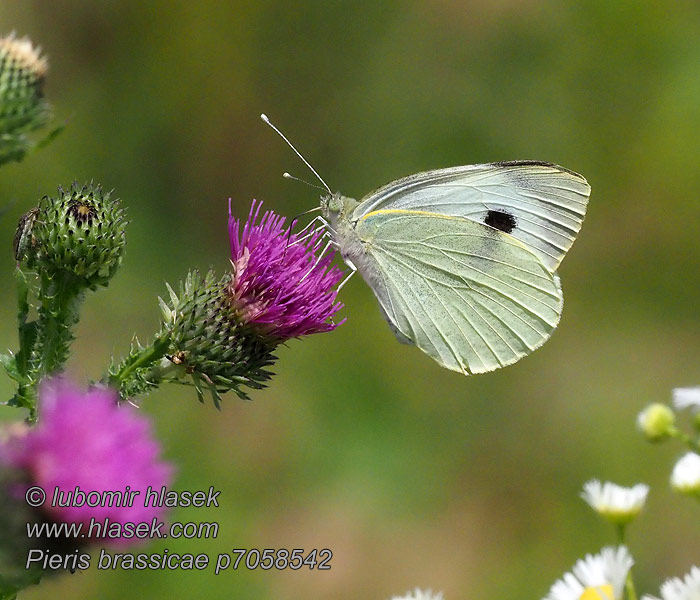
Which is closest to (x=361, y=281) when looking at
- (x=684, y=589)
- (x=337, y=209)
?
(x=337, y=209)

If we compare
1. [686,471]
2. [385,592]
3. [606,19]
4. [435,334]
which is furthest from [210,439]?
[606,19]

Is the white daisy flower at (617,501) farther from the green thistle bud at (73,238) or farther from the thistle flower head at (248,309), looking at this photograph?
the green thistle bud at (73,238)

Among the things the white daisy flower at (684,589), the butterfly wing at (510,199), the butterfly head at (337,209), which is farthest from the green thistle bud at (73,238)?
the white daisy flower at (684,589)

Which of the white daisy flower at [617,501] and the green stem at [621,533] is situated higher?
the white daisy flower at [617,501]

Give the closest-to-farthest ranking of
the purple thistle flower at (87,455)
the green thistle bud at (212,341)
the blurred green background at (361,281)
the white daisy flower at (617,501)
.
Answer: the purple thistle flower at (87,455), the white daisy flower at (617,501), the green thistle bud at (212,341), the blurred green background at (361,281)

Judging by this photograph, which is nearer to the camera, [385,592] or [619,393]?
[385,592]

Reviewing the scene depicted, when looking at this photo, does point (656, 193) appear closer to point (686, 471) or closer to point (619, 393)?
point (619, 393)

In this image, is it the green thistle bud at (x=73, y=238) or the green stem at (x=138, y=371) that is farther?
the green thistle bud at (x=73, y=238)
